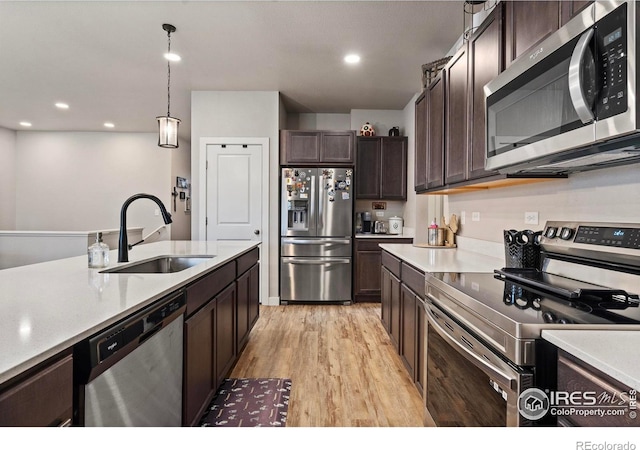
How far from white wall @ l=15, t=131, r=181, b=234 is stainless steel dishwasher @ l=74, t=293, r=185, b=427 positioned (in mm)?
5966

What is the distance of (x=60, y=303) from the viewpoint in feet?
3.52

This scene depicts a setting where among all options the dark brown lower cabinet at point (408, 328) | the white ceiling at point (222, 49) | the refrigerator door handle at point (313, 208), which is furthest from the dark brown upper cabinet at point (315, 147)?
the dark brown lower cabinet at point (408, 328)

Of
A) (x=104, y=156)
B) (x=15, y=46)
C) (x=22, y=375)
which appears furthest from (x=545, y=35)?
(x=104, y=156)

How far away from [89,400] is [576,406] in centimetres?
121

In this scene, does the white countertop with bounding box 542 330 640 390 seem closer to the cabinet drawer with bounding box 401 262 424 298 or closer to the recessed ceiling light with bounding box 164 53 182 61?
the cabinet drawer with bounding box 401 262 424 298

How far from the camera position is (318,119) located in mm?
5242

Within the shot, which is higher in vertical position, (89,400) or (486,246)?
(486,246)

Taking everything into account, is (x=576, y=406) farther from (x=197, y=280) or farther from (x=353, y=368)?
(x=353, y=368)

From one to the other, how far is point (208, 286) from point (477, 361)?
133 centimetres

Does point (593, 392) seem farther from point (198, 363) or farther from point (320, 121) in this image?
point (320, 121)

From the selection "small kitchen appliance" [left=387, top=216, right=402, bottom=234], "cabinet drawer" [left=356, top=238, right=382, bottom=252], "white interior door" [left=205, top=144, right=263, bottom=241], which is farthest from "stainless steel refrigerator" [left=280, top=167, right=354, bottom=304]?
"small kitchen appliance" [left=387, top=216, right=402, bottom=234]

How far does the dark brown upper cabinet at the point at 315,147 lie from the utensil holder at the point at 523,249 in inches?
113

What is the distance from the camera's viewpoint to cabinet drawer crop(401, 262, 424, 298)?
1932 mm

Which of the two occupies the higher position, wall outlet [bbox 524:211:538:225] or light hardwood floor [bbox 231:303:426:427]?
wall outlet [bbox 524:211:538:225]
